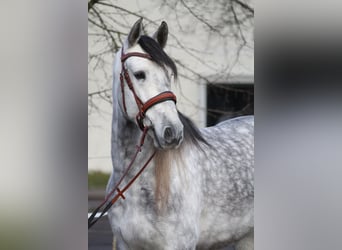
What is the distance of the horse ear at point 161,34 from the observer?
11.3ft

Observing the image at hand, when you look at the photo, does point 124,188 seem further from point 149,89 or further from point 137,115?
point 149,89

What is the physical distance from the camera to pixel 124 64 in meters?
3.40

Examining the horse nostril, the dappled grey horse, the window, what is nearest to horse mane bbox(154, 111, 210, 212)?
the dappled grey horse

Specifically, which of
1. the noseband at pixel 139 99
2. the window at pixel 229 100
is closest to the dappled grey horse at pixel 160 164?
the noseband at pixel 139 99

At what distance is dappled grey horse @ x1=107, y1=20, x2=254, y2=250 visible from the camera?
11.0ft

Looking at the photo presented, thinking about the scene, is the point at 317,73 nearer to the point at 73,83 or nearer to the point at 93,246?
the point at 73,83

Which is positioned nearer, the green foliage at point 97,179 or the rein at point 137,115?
the rein at point 137,115

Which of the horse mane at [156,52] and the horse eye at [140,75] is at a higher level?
the horse mane at [156,52]

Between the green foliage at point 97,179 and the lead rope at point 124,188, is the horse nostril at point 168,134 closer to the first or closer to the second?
the lead rope at point 124,188

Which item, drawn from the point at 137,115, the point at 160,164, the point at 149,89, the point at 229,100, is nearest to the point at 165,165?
the point at 160,164

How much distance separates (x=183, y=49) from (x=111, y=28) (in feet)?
1.48

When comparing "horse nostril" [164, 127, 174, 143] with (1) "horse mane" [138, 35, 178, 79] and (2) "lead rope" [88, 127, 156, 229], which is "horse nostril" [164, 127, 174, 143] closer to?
(2) "lead rope" [88, 127, 156, 229]

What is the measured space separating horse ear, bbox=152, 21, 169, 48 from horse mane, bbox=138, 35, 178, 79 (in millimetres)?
32

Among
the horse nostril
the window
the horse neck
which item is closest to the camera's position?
the horse nostril
